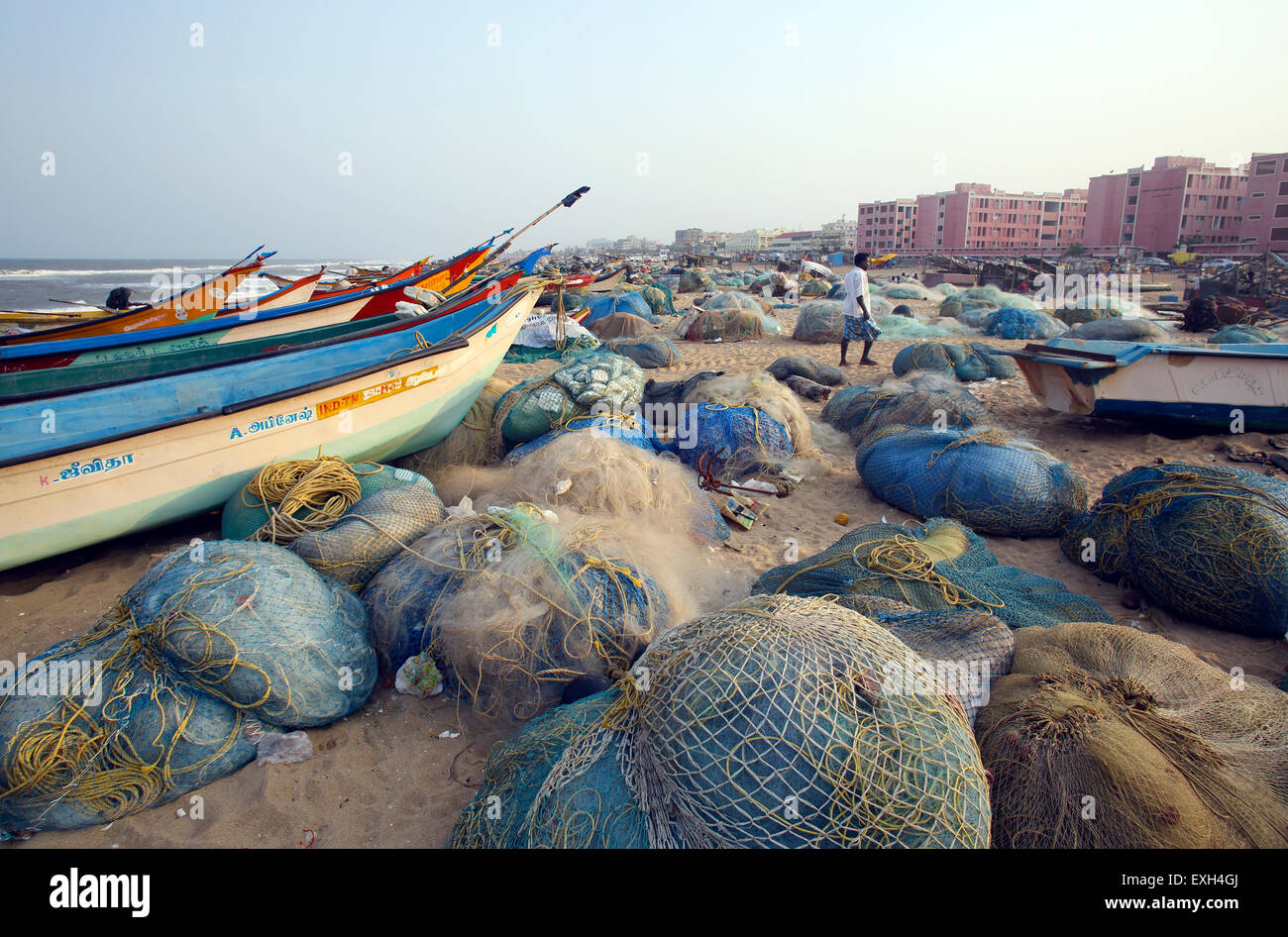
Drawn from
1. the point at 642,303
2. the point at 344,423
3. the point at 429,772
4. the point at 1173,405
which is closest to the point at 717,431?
the point at 344,423

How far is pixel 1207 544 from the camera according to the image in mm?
3455

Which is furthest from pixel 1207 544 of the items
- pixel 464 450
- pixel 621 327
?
pixel 621 327

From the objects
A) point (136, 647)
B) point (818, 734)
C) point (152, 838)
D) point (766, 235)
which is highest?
point (766, 235)

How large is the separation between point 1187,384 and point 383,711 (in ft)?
24.7

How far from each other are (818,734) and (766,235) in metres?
143

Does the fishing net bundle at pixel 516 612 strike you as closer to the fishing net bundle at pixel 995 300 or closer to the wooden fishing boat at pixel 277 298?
the wooden fishing boat at pixel 277 298

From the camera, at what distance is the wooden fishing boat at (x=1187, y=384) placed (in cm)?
629

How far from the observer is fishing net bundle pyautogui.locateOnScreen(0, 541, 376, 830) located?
2.44 m

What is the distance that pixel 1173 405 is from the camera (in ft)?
21.3

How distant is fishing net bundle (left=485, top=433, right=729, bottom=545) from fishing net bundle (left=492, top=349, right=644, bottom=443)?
3.31 feet

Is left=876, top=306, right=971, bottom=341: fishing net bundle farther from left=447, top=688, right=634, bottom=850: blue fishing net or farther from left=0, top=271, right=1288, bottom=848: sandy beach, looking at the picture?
left=447, top=688, right=634, bottom=850: blue fishing net

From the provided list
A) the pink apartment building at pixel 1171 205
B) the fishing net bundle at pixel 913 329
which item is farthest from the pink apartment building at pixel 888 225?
the fishing net bundle at pixel 913 329

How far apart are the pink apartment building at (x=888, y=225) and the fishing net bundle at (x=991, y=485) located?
257 feet
